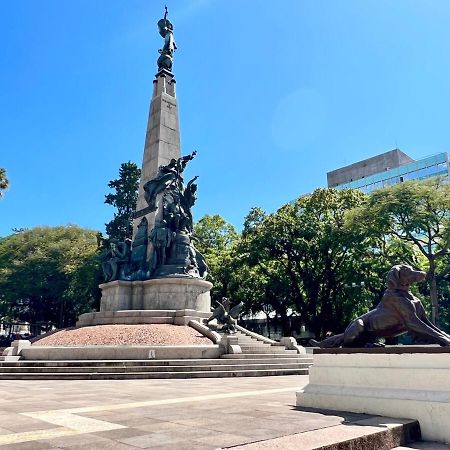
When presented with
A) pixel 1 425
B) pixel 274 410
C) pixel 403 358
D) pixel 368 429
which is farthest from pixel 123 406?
pixel 403 358

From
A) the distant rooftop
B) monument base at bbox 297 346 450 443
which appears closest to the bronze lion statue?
monument base at bbox 297 346 450 443

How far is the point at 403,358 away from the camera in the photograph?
5.93 m

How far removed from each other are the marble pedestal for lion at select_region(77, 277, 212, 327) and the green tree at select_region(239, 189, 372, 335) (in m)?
12.6

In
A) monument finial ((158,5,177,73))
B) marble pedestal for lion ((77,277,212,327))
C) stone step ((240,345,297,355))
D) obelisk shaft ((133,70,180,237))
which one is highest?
monument finial ((158,5,177,73))

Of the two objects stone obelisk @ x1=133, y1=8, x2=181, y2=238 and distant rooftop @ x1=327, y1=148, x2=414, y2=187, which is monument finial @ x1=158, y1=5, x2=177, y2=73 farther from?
distant rooftop @ x1=327, y1=148, x2=414, y2=187

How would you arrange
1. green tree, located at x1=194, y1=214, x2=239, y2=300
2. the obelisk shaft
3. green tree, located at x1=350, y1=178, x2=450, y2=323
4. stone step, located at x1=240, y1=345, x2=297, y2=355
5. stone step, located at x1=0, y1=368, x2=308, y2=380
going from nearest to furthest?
stone step, located at x1=0, y1=368, x2=308, y2=380 < stone step, located at x1=240, y1=345, x2=297, y2=355 < the obelisk shaft < green tree, located at x1=350, y1=178, x2=450, y2=323 < green tree, located at x1=194, y1=214, x2=239, y2=300

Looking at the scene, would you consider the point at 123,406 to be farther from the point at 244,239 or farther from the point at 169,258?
the point at 244,239

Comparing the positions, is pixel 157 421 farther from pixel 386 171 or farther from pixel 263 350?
pixel 386 171

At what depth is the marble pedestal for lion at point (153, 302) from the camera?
20219 millimetres

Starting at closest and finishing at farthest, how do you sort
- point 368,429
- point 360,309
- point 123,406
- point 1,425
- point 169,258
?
1. point 368,429
2. point 1,425
3. point 123,406
4. point 169,258
5. point 360,309

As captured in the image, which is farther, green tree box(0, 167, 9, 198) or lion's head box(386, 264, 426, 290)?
green tree box(0, 167, 9, 198)

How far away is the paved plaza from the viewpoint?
4.33m

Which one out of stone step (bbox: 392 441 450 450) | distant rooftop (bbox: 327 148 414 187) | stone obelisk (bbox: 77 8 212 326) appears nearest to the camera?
stone step (bbox: 392 441 450 450)

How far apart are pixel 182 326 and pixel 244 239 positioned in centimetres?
1877
